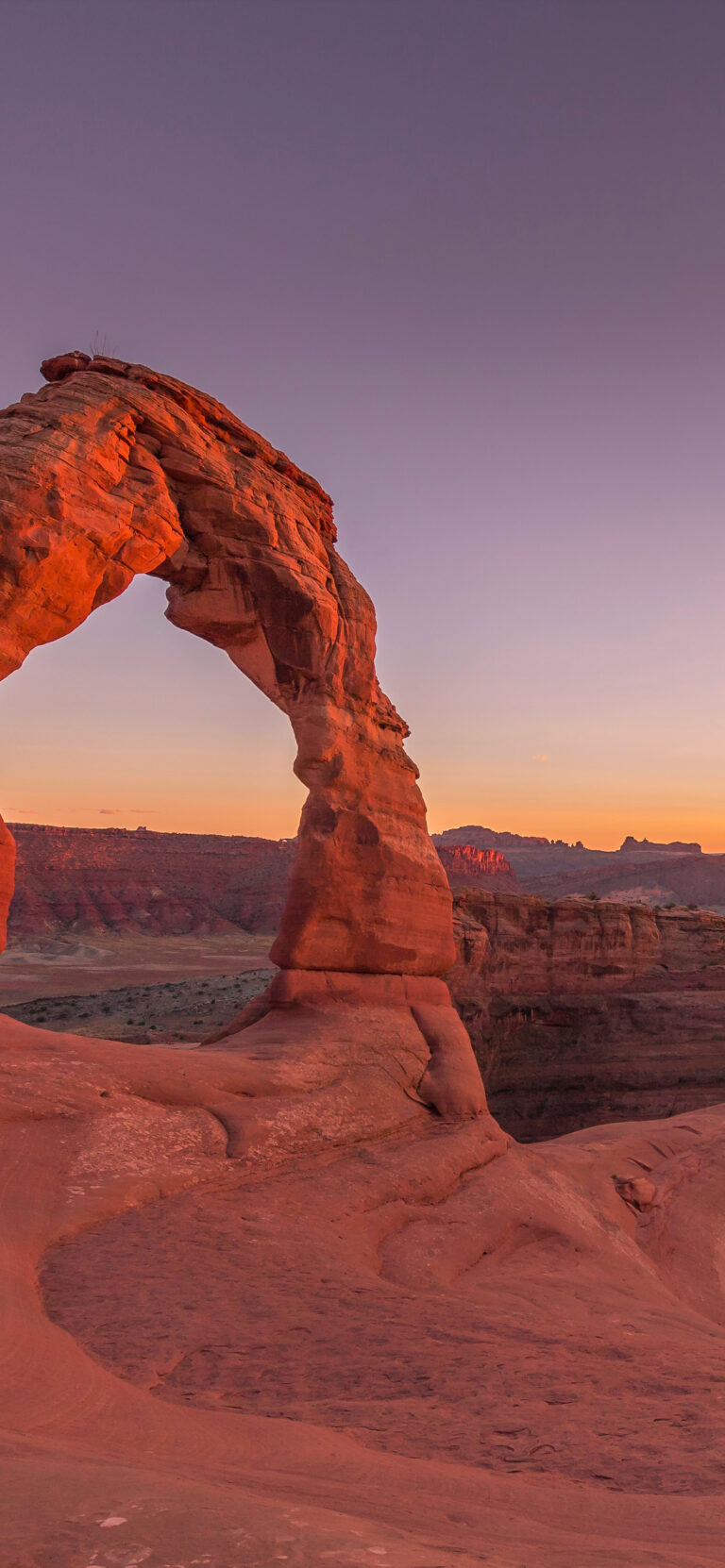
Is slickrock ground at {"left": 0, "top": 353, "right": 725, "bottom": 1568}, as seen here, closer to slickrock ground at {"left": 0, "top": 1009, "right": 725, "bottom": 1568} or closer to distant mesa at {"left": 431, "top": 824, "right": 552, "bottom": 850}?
slickrock ground at {"left": 0, "top": 1009, "right": 725, "bottom": 1568}

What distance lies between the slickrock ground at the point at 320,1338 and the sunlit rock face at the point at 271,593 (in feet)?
5.68

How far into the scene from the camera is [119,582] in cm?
935

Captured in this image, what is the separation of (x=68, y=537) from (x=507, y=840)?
137642 millimetres

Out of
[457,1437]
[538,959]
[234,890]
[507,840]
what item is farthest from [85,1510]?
[507,840]

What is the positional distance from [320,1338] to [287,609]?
831 cm

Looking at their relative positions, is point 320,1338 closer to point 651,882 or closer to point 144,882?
point 144,882

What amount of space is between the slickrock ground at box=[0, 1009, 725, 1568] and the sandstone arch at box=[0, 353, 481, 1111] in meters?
1.57

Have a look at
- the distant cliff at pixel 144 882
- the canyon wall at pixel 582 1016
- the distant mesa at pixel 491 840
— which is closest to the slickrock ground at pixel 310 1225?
the canyon wall at pixel 582 1016

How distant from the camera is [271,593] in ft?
36.9

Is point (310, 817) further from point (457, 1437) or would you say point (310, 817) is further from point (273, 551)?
point (457, 1437)

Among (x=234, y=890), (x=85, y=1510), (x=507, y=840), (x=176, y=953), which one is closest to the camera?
(x=85, y=1510)

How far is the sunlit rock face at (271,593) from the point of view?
29.4ft

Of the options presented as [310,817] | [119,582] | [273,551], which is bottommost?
[310,817]

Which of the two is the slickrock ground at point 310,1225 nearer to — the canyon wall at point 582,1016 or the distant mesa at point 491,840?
the canyon wall at point 582,1016
